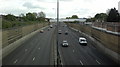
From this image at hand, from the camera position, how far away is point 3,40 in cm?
4978

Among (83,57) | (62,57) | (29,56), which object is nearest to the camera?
(62,57)

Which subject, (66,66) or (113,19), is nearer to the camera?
(66,66)

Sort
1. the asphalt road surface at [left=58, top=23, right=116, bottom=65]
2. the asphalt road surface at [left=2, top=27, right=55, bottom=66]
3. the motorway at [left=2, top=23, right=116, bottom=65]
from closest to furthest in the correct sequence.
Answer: the asphalt road surface at [left=58, top=23, right=116, bottom=65], the motorway at [left=2, top=23, right=116, bottom=65], the asphalt road surface at [left=2, top=27, right=55, bottom=66]

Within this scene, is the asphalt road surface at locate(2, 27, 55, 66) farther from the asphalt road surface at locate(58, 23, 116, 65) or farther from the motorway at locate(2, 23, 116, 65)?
the asphalt road surface at locate(58, 23, 116, 65)

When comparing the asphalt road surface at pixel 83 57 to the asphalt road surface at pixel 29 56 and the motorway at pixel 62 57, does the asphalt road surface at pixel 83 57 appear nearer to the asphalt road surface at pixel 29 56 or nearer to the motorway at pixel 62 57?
the motorway at pixel 62 57

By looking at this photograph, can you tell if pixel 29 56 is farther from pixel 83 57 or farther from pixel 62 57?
pixel 83 57

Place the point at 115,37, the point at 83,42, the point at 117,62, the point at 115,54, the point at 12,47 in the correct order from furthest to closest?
1. the point at 83,42
2. the point at 12,47
3. the point at 115,37
4. the point at 115,54
5. the point at 117,62

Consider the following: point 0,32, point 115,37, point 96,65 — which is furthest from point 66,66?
point 0,32

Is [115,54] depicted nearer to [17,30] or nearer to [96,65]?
[96,65]

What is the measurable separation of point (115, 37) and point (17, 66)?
1802 cm

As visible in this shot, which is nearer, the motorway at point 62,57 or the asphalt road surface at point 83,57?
the asphalt road surface at point 83,57

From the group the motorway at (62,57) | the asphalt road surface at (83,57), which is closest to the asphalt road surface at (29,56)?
the motorway at (62,57)

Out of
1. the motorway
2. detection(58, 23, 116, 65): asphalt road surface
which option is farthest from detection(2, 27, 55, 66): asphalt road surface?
detection(58, 23, 116, 65): asphalt road surface

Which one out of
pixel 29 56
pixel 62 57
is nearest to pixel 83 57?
pixel 62 57
